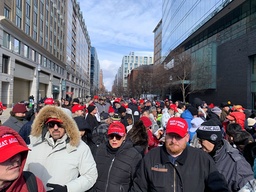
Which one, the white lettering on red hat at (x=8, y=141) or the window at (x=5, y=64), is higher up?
the window at (x=5, y=64)

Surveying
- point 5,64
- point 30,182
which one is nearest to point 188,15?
point 5,64

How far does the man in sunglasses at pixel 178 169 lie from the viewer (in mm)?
2482

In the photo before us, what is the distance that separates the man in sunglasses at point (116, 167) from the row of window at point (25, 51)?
29.4 metres

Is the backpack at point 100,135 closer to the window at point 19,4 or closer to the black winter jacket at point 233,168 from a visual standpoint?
the black winter jacket at point 233,168

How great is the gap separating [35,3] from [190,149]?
44097 mm

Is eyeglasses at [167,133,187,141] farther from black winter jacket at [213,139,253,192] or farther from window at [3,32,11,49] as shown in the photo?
window at [3,32,11,49]

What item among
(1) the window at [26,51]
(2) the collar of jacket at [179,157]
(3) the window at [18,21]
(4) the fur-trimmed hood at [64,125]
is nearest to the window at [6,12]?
(3) the window at [18,21]

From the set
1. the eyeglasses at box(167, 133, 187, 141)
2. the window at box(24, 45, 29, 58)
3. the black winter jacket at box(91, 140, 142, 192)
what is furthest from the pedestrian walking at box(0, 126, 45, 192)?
the window at box(24, 45, 29, 58)

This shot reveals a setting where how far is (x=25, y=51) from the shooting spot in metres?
35.9

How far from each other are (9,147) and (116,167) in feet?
6.30

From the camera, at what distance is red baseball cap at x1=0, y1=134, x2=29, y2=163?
4.86 feet

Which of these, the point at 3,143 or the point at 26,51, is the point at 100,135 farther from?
the point at 26,51

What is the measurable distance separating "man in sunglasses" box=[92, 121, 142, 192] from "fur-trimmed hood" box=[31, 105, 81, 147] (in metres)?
0.63

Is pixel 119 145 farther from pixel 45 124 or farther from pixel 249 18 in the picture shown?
pixel 249 18
